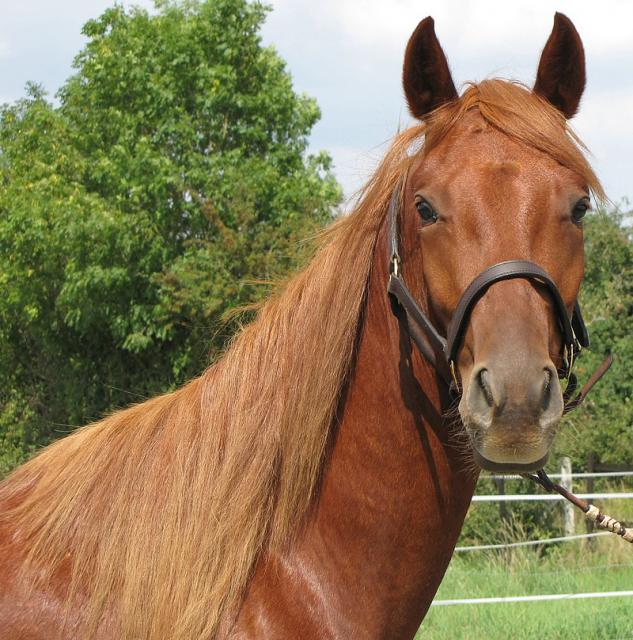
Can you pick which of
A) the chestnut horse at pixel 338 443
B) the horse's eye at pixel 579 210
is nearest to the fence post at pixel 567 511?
the chestnut horse at pixel 338 443

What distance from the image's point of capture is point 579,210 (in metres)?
2.23

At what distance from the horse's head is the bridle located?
0.02 m

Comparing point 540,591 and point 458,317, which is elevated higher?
point 458,317

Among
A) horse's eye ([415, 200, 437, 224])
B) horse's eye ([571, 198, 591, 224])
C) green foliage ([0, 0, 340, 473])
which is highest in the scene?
green foliage ([0, 0, 340, 473])

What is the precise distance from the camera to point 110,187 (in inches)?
628

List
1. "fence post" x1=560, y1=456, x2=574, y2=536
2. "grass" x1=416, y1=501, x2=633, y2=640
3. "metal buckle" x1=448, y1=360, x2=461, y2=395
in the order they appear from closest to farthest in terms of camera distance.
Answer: "metal buckle" x1=448, y1=360, x2=461, y2=395 < "grass" x1=416, y1=501, x2=633, y2=640 < "fence post" x1=560, y1=456, x2=574, y2=536

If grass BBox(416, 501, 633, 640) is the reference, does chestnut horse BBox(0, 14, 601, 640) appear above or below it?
above

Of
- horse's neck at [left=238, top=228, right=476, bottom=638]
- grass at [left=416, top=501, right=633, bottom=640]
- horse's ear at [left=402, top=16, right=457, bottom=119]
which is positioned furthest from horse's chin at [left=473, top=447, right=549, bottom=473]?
grass at [left=416, top=501, right=633, bottom=640]

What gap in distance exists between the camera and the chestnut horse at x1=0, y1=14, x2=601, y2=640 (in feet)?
7.18

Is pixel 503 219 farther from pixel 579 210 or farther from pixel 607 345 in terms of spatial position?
pixel 607 345

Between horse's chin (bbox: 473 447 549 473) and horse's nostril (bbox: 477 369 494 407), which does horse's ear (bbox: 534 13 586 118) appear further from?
horse's chin (bbox: 473 447 549 473)

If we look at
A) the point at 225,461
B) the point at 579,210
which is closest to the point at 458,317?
the point at 579,210

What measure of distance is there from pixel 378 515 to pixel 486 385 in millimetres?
589

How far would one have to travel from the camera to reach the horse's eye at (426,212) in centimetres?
223
